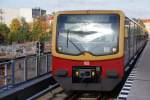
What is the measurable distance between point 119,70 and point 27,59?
11.2 feet

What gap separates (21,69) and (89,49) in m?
2.53

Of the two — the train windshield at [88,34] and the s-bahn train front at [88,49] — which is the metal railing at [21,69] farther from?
the train windshield at [88,34]

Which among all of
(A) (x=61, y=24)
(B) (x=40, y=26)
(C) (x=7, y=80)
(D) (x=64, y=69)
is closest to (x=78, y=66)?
(D) (x=64, y=69)

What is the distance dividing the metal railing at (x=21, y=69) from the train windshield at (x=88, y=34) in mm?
1509

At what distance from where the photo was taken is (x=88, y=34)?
47.9ft

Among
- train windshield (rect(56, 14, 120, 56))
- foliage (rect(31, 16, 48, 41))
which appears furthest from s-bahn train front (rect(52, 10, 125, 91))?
foliage (rect(31, 16, 48, 41))

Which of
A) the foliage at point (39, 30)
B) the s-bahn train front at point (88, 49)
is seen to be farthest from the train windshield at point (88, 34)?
the foliage at point (39, 30)

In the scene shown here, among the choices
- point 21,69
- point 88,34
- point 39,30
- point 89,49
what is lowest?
point 21,69

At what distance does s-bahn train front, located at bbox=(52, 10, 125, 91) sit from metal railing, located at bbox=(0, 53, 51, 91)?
1.20m

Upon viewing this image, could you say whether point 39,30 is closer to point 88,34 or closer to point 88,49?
point 88,34

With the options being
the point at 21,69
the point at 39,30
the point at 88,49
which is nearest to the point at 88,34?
the point at 88,49

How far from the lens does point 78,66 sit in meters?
14.4

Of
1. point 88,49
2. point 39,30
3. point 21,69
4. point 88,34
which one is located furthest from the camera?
point 39,30

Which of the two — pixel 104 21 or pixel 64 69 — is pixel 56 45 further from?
pixel 104 21
